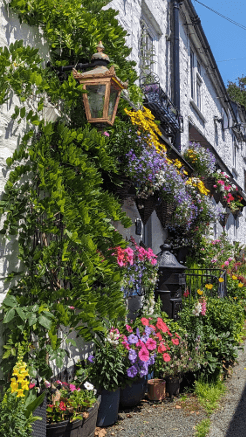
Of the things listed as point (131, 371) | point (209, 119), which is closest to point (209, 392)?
point (131, 371)

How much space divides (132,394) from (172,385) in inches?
25.0

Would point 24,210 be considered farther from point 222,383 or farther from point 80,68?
point 222,383

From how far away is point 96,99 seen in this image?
3580mm

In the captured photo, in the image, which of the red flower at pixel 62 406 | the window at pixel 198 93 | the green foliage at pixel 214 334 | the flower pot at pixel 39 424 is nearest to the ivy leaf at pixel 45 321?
the flower pot at pixel 39 424

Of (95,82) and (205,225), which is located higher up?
(95,82)

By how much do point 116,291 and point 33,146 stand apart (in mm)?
1304

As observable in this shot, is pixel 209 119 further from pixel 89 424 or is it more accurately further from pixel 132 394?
pixel 89 424

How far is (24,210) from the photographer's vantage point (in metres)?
3.04

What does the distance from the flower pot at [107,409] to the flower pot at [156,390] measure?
0.75m

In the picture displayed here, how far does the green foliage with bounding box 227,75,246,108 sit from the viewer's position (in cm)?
2336

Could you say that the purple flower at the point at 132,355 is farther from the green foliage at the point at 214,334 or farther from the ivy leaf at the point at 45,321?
the ivy leaf at the point at 45,321

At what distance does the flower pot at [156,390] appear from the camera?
470 cm

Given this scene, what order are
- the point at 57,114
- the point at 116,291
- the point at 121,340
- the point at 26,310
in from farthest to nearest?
the point at 121,340 < the point at 57,114 < the point at 116,291 < the point at 26,310


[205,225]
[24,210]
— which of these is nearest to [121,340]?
[24,210]
